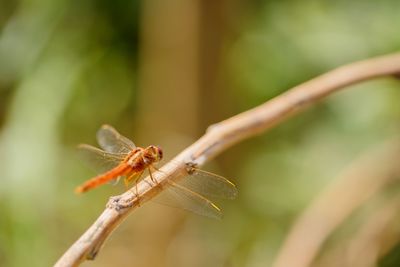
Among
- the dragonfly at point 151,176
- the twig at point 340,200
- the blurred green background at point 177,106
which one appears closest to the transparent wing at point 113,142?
the dragonfly at point 151,176

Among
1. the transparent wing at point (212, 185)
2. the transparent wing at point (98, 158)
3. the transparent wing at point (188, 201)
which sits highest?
the transparent wing at point (98, 158)

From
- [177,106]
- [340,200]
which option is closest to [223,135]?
[340,200]

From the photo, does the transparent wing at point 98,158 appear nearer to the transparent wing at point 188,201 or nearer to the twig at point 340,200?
the transparent wing at point 188,201

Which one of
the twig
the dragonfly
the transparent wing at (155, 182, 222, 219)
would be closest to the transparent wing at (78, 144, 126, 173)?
the dragonfly

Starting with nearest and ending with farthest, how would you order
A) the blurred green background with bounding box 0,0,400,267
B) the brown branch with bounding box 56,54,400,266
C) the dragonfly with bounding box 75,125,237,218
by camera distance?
the brown branch with bounding box 56,54,400,266 → the dragonfly with bounding box 75,125,237,218 → the blurred green background with bounding box 0,0,400,267

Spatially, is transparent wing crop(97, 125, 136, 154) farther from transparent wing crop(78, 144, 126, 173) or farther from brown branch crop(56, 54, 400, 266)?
brown branch crop(56, 54, 400, 266)

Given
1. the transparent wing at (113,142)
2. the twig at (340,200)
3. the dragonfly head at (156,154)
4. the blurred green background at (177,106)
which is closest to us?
the dragonfly head at (156,154)

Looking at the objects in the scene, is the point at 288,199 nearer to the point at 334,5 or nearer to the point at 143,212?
the point at 143,212
